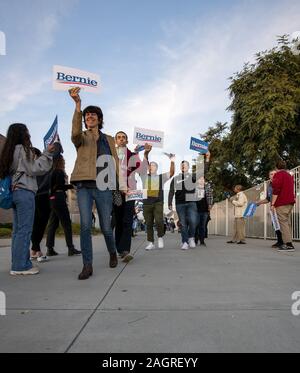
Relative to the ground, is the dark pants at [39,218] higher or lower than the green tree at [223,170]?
lower

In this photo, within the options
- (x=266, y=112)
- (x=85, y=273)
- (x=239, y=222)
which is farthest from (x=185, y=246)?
(x=266, y=112)

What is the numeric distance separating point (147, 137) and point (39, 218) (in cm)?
386

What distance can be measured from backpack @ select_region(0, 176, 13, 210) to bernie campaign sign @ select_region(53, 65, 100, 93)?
55.0 inches

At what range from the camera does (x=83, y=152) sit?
5.37m

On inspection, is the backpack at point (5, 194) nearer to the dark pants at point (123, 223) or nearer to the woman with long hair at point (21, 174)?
the woman with long hair at point (21, 174)

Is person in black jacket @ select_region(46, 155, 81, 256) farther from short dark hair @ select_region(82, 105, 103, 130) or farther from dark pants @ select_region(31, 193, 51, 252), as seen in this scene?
short dark hair @ select_region(82, 105, 103, 130)

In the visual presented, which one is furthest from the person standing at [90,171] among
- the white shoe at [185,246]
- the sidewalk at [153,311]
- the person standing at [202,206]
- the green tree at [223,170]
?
the green tree at [223,170]

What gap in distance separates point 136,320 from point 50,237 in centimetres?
524

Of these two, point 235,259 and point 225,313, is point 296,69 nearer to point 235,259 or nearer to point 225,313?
point 235,259

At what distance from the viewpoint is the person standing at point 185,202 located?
31.9 ft

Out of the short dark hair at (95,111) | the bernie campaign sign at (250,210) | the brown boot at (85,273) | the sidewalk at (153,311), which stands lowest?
the sidewalk at (153,311)

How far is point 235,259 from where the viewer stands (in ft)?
23.3

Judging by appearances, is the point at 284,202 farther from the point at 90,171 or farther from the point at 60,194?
the point at 90,171
